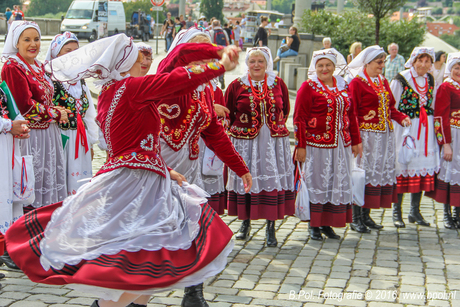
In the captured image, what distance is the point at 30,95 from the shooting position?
5.12 m

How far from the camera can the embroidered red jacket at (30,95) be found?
16.6ft

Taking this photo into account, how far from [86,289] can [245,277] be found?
2.14 metres

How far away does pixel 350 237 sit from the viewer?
249 inches

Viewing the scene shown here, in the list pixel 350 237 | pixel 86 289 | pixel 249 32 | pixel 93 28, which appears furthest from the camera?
pixel 249 32

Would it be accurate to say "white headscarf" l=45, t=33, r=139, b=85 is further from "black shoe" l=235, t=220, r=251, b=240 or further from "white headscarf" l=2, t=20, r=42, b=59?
"black shoe" l=235, t=220, r=251, b=240

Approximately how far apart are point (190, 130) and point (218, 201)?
162 cm

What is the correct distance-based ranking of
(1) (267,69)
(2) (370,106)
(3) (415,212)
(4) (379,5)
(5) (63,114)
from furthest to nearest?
(4) (379,5)
(3) (415,212)
(2) (370,106)
(1) (267,69)
(5) (63,114)

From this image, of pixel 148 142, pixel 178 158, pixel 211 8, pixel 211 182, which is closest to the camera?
pixel 148 142

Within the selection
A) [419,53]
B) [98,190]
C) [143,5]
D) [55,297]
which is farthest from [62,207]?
[143,5]

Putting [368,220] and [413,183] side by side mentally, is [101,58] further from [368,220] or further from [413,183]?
[413,183]

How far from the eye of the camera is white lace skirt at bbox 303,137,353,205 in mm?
6125

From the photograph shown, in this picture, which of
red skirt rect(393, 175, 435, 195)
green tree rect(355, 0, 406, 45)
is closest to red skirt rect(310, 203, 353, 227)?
red skirt rect(393, 175, 435, 195)

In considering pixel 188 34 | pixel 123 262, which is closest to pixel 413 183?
pixel 188 34

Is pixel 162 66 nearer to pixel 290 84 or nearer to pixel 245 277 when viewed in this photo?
pixel 245 277
